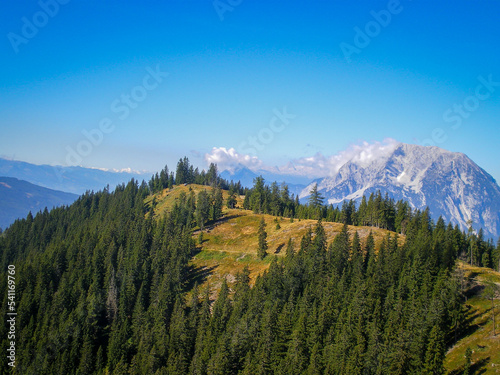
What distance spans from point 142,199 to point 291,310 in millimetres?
148762

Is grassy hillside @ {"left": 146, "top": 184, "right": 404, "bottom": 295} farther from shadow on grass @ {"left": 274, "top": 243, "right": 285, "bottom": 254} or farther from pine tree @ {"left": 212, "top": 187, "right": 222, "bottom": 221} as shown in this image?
pine tree @ {"left": 212, "top": 187, "right": 222, "bottom": 221}

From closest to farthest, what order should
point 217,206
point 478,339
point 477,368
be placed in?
point 477,368, point 478,339, point 217,206

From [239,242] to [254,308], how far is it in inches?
2128

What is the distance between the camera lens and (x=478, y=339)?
57.4 metres

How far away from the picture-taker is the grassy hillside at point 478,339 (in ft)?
169

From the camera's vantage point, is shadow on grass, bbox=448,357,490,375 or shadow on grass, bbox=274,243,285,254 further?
shadow on grass, bbox=274,243,285,254

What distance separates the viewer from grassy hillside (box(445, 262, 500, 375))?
51.4 meters

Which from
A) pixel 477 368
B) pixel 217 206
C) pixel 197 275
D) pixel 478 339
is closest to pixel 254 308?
pixel 197 275

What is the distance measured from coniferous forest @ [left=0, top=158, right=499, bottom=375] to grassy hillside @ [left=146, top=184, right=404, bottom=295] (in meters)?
5.37

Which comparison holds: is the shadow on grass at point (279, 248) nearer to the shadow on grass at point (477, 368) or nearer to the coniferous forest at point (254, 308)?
the coniferous forest at point (254, 308)

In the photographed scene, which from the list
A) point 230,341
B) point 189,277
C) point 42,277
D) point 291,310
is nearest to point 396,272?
point 291,310

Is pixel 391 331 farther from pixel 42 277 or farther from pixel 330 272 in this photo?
pixel 42 277

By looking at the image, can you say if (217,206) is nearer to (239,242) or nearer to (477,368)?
(239,242)

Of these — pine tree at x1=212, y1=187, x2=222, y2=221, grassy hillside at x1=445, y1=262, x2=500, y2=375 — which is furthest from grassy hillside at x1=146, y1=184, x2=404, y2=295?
grassy hillside at x1=445, y1=262, x2=500, y2=375
